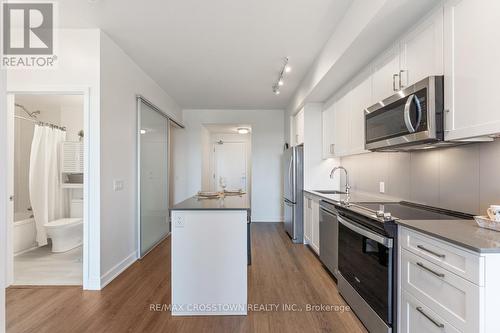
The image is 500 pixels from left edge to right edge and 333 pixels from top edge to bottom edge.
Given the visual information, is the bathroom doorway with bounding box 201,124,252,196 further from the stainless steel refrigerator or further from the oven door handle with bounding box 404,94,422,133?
the oven door handle with bounding box 404,94,422,133

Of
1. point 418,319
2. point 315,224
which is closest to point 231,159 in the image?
point 315,224

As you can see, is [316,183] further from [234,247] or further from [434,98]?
[434,98]

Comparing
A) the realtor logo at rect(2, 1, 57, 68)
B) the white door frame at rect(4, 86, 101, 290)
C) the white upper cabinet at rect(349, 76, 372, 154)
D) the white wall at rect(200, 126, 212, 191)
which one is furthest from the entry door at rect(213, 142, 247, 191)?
the realtor logo at rect(2, 1, 57, 68)

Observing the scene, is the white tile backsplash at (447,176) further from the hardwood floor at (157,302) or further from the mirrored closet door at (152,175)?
the mirrored closet door at (152,175)

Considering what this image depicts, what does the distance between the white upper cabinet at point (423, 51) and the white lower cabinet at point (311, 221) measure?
2029 mm

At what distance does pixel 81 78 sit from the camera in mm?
2730

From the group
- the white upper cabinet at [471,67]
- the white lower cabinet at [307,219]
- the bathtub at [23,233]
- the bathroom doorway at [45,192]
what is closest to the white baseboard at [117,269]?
the bathroom doorway at [45,192]

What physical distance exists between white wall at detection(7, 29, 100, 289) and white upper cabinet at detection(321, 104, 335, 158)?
10.1ft

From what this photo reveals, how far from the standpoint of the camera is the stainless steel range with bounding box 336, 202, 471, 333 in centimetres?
171

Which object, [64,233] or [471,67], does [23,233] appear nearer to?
[64,233]

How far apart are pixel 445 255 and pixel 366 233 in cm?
68

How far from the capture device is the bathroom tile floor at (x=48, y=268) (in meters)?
2.87

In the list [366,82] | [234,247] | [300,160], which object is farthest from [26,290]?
[366,82]

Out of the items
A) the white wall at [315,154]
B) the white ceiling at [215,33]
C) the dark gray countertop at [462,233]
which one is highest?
the white ceiling at [215,33]
